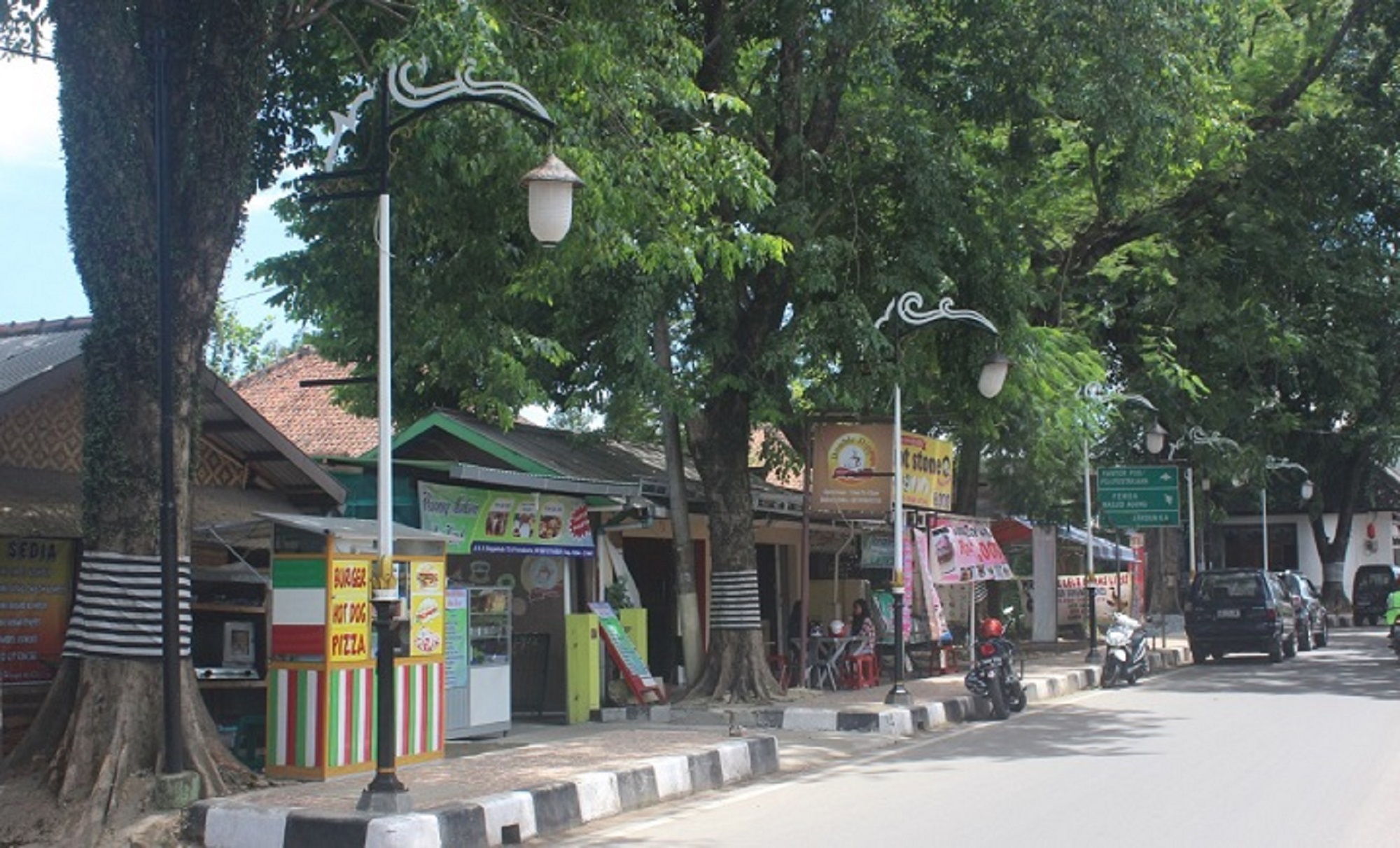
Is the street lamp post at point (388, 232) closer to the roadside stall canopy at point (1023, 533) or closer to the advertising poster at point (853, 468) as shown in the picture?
the advertising poster at point (853, 468)

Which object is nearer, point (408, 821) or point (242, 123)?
point (408, 821)

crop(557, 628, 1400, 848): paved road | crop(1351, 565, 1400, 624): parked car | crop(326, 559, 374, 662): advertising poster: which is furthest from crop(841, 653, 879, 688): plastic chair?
crop(1351, 565, 1400, 624): parked car

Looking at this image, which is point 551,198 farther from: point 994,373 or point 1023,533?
point 1023,533

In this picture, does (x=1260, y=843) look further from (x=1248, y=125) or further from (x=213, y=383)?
(x=1248, y=125)

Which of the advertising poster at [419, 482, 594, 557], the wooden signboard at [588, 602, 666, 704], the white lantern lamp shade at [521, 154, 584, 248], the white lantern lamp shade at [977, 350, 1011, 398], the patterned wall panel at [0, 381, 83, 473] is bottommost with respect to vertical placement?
the wooden signboard at [588, 602, 666, 704]

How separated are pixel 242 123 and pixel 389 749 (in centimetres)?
517

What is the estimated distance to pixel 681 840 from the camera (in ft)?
32.3

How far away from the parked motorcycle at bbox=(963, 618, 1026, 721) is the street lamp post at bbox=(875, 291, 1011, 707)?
918mm

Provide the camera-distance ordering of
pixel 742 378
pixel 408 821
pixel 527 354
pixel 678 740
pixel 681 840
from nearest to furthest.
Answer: pixel 408 821 < pixel 681 840 < pixel 678 740 < pixel 527 354 < pixel 742 378

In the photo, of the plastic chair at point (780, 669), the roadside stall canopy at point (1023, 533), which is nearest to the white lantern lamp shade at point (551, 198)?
the plastic chair at point (780, 669)

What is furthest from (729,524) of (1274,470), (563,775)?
(1274,470)

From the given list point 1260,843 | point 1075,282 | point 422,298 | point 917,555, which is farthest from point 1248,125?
point 1260,843

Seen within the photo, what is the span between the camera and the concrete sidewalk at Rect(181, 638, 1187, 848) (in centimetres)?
937

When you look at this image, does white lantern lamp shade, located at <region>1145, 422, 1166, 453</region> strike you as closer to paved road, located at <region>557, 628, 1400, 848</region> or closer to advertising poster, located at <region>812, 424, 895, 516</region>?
paved road, located at <region>557, 628, 1400, 848</region>
